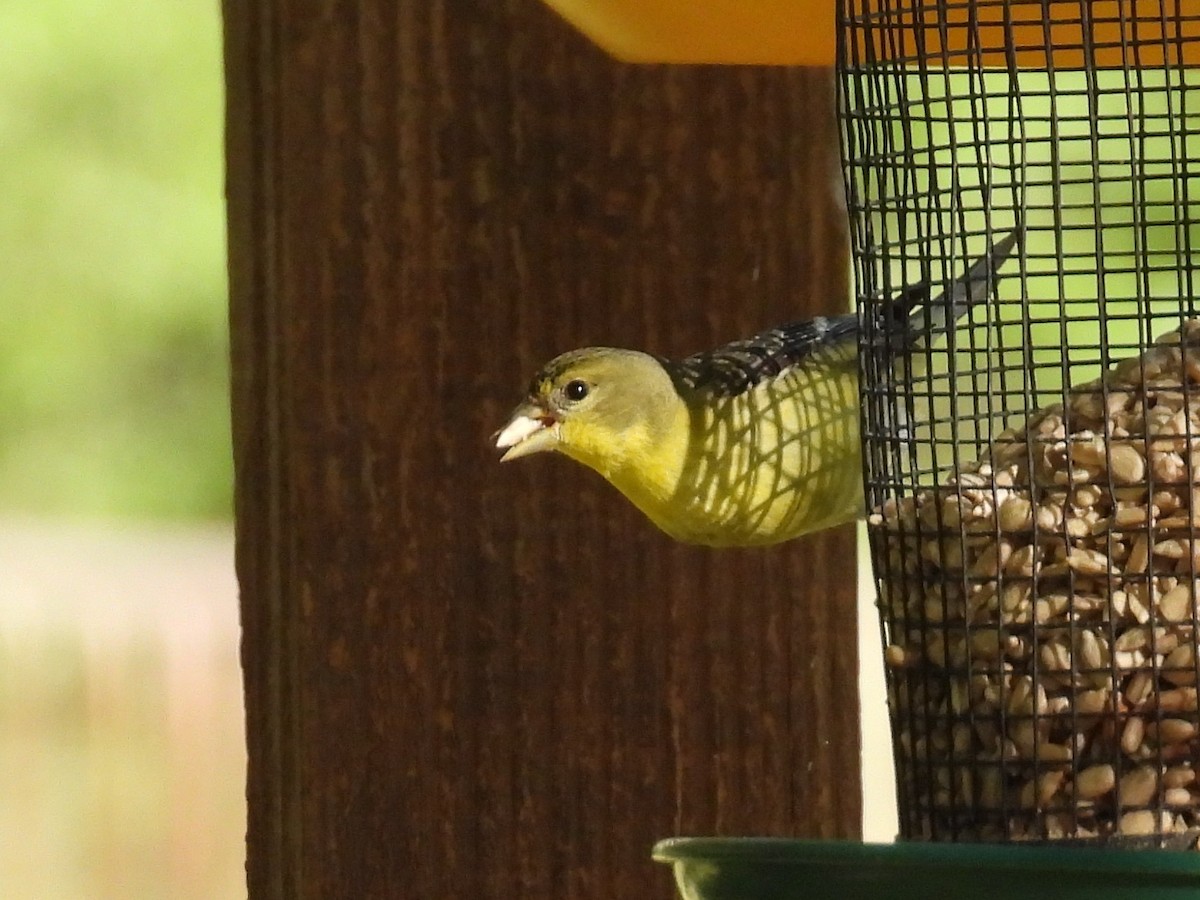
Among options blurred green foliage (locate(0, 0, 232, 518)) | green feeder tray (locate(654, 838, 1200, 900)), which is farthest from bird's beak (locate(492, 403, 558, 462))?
blurred green foliage (locate(0, 0, 232, 518))

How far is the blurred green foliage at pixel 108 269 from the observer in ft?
16.3

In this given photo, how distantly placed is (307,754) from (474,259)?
612 millimetres

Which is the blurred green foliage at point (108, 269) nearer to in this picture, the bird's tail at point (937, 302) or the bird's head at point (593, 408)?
the bird's head at point (593, 408)

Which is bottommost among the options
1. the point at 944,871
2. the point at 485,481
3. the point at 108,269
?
the point at 944,871

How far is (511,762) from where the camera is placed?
227 cm

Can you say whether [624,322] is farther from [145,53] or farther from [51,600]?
[145,53]

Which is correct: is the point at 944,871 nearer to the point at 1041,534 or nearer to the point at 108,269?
the point at 1041,534

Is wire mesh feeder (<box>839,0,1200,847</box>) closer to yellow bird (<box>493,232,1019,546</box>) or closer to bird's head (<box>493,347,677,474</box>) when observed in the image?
yellow bird (<box>493,232,1019,546</box>)

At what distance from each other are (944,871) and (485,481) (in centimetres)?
95

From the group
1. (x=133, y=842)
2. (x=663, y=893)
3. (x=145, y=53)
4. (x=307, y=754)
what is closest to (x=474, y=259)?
(x=307, y=754)

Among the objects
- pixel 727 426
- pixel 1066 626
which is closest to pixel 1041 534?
pixel 1066 626

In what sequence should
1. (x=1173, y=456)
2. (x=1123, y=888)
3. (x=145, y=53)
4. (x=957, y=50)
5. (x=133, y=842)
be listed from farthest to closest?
1. (x=145, y=53)
2. (x=133, y=842)
3. (x=957, y=50)
4. (x=1173, y=456)
5. (x=1123, y=888)

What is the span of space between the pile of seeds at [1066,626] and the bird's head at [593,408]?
500 mm

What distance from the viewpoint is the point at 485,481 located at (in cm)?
229
